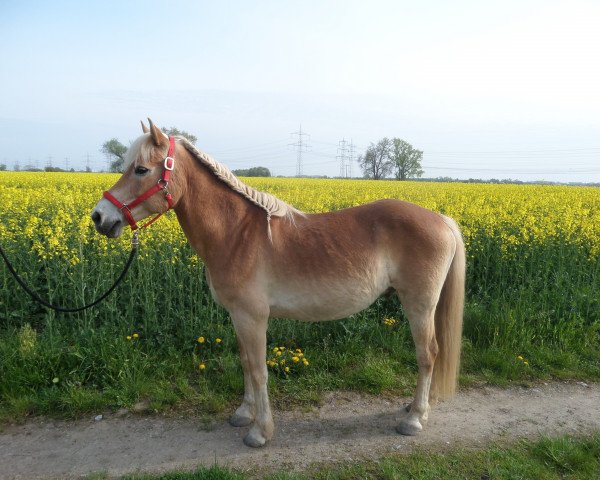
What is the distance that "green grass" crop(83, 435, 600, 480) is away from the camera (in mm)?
2934

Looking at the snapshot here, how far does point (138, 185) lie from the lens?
2756 mm

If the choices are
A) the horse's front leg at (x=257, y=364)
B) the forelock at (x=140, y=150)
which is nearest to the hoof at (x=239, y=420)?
the horse's front leg at (x=257, y=364)

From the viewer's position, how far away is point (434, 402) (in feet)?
12.5

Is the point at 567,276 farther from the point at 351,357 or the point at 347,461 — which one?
the point at 347,461

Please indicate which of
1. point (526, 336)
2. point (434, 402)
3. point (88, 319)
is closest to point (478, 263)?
point (526, 336)

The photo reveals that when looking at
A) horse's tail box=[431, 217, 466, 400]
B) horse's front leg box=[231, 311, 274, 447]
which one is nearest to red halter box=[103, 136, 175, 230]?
horse's front leg box=[231, 311, 274, 447]

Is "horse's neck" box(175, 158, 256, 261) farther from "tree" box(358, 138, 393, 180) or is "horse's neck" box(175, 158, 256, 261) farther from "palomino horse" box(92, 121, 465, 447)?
"tree" box(358, 138, 393, 180)

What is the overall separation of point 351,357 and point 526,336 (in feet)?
7.25

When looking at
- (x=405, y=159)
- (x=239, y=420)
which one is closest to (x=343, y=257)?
(x=239, y=420)

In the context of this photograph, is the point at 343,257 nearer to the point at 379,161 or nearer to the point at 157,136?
the point at 157,136

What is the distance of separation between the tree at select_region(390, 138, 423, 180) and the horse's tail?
66583 mm

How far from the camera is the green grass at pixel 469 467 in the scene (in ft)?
9.62

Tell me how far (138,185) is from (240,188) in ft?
2.45

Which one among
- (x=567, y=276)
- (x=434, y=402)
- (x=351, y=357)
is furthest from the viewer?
(x=567, y=276)
